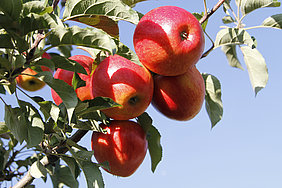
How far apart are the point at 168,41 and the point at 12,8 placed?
62 cm

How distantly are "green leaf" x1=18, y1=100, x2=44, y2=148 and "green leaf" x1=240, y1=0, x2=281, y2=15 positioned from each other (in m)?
1.22

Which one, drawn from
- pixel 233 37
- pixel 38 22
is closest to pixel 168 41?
pixel 233 37

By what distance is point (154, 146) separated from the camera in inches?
69.0

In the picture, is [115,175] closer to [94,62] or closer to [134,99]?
[134,99]

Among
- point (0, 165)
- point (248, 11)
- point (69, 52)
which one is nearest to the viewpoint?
point (248, 11)

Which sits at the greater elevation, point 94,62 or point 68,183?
point 94,62

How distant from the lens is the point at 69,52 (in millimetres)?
2686

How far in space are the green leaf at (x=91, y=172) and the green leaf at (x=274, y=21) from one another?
1139 mm

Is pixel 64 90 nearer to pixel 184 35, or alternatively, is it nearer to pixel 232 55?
pixel 184 35

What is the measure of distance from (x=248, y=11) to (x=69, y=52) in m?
1.42

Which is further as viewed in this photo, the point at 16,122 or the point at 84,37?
the point at 16,122

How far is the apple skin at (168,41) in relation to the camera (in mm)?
1431

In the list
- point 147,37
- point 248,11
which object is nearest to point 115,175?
point 147,37

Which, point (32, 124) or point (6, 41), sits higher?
point (6, 41)
